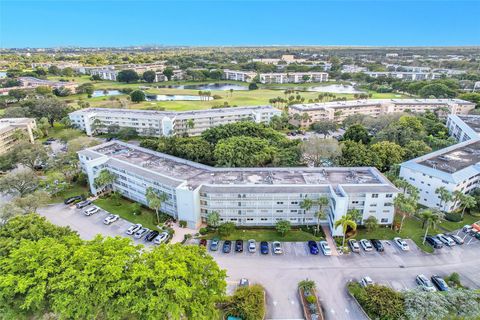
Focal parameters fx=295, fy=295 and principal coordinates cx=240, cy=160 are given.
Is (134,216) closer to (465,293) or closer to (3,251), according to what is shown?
Result: (3,251)

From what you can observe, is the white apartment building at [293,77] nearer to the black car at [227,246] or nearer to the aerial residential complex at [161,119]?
the aerial residential complex at [161,119]

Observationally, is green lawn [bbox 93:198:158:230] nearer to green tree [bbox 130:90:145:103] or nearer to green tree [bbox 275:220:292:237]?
green tree [bbox 275:220:292:237]

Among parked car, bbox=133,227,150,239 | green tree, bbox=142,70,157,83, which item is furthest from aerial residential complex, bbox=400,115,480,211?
green tree, bbox=142,70,157,83

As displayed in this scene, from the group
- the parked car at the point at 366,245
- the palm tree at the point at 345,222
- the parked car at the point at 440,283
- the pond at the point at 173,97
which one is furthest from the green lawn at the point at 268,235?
the pond at the point at 173,97

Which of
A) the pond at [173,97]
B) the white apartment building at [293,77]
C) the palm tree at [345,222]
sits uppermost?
the white apartment building at [293,77]

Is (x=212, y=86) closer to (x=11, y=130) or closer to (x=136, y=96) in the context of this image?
(x=136, y=96)
